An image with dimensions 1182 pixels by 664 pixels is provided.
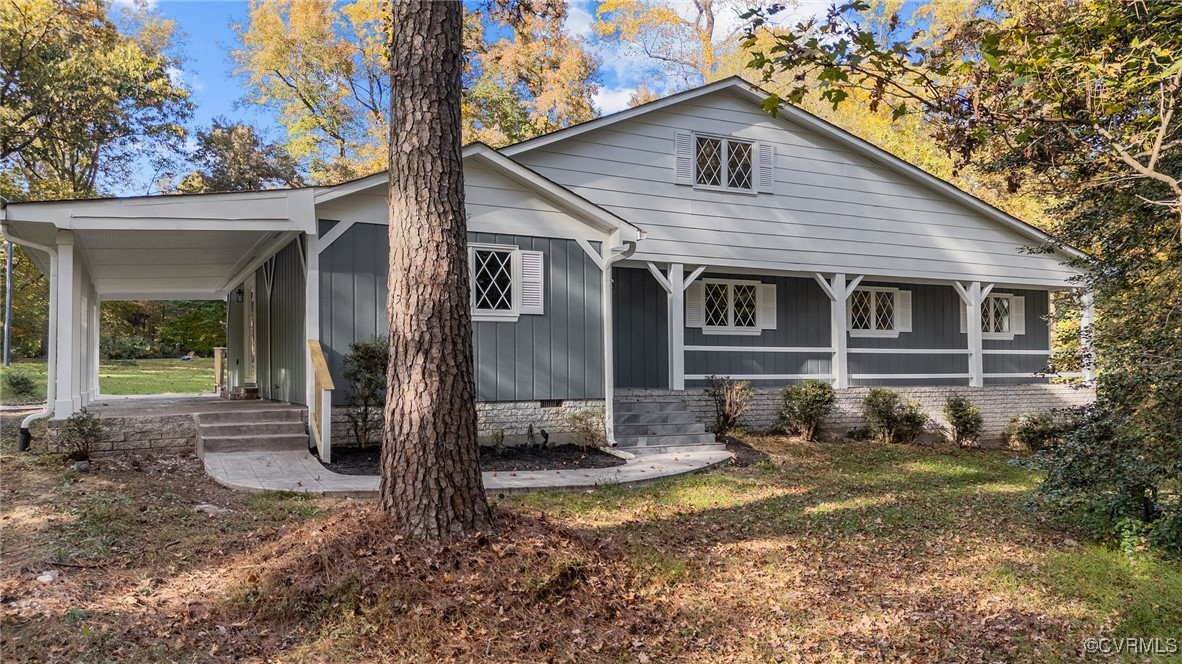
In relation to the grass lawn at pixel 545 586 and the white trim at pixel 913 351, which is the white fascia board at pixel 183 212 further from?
the white trim at pixel 913 351

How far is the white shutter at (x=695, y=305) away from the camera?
43.9 ft

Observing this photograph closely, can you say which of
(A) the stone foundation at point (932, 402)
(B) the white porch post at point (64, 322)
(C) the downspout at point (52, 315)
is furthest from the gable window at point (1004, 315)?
(C) the downspout at point (52, 315)

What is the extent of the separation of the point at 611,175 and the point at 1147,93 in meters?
7.63

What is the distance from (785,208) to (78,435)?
1108cm

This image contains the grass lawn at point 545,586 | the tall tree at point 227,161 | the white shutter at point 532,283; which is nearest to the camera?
the grass lawn at point 545,586

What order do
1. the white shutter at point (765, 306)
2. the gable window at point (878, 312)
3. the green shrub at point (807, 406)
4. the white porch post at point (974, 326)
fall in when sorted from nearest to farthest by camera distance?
the green shrub at point (807, 406), the white shutter at point (765, 306), the white porch post at point (974, 326), the gable window at point (878, 312)

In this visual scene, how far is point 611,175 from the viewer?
12.2 meters

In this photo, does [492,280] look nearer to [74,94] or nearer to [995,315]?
[995,315]

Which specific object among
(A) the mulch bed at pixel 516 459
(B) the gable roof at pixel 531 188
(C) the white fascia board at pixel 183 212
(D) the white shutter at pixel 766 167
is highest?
(D) the white shutter at pixel 766 167

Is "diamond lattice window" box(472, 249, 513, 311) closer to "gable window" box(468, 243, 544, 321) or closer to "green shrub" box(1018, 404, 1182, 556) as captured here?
"gable window" box(468, 243, 544, 321)

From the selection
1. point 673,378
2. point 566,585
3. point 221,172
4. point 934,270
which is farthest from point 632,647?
point 221,172

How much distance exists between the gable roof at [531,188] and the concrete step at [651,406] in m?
2.64

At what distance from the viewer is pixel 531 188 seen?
10094 mm

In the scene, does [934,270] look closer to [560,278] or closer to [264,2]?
[560,278]
